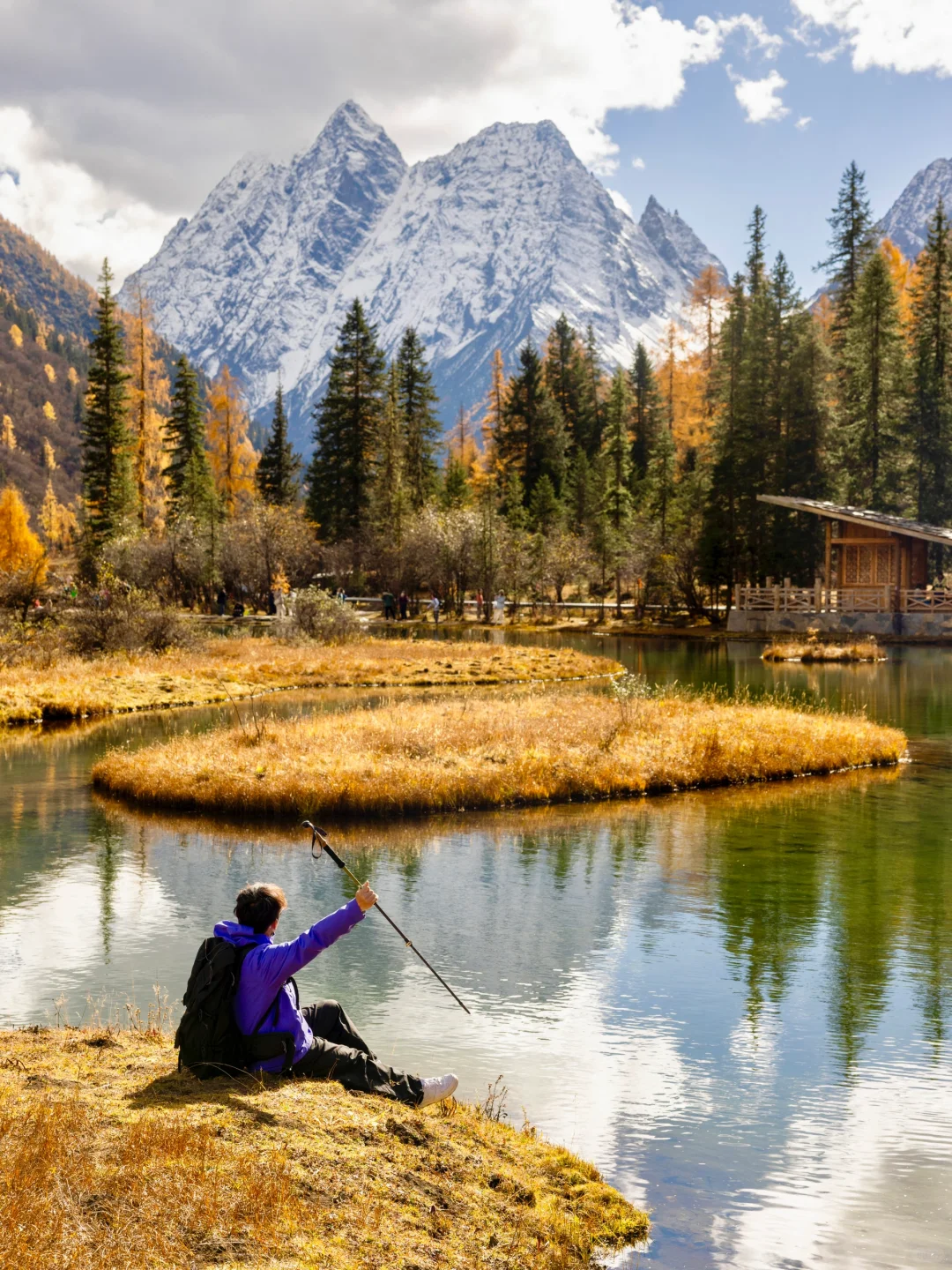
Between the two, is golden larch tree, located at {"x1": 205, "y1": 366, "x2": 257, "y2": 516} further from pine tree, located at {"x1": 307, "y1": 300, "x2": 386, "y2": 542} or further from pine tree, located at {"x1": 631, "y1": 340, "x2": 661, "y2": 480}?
pine tree, located at {"x1": 631, "y1": 340, "x2": 661, "y2": 480}

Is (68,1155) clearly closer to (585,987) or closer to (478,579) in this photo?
(585,987)

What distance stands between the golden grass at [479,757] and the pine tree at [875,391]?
136 ft

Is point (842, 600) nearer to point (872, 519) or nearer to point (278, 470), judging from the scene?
point (872, 519)

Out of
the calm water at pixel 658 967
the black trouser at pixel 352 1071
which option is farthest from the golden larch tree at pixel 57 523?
the black trouser at pixel 352 1071

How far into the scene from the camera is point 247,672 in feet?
125

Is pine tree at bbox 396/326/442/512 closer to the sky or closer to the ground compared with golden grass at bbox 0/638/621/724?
closer to the sky

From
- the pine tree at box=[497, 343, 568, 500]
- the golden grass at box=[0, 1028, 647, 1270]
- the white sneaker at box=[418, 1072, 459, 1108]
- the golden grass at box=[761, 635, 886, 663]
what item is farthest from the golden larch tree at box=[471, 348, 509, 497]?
the golden grass at box=[0, 1028, 647, 1270]

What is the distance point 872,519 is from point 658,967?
47.2 metres

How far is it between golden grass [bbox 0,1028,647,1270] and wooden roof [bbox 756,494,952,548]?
169 feet

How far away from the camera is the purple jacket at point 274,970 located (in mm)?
7156

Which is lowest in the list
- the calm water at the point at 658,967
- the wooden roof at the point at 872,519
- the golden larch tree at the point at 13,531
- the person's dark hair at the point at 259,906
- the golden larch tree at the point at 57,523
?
the calm water at the point at 658,967

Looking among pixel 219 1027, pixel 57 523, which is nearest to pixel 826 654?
pixel 219 1027

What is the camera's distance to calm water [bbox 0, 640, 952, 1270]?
7.84 meters

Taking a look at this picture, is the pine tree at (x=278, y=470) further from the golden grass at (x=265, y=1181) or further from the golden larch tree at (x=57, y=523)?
the golden grass at (x=265, y=1181)
